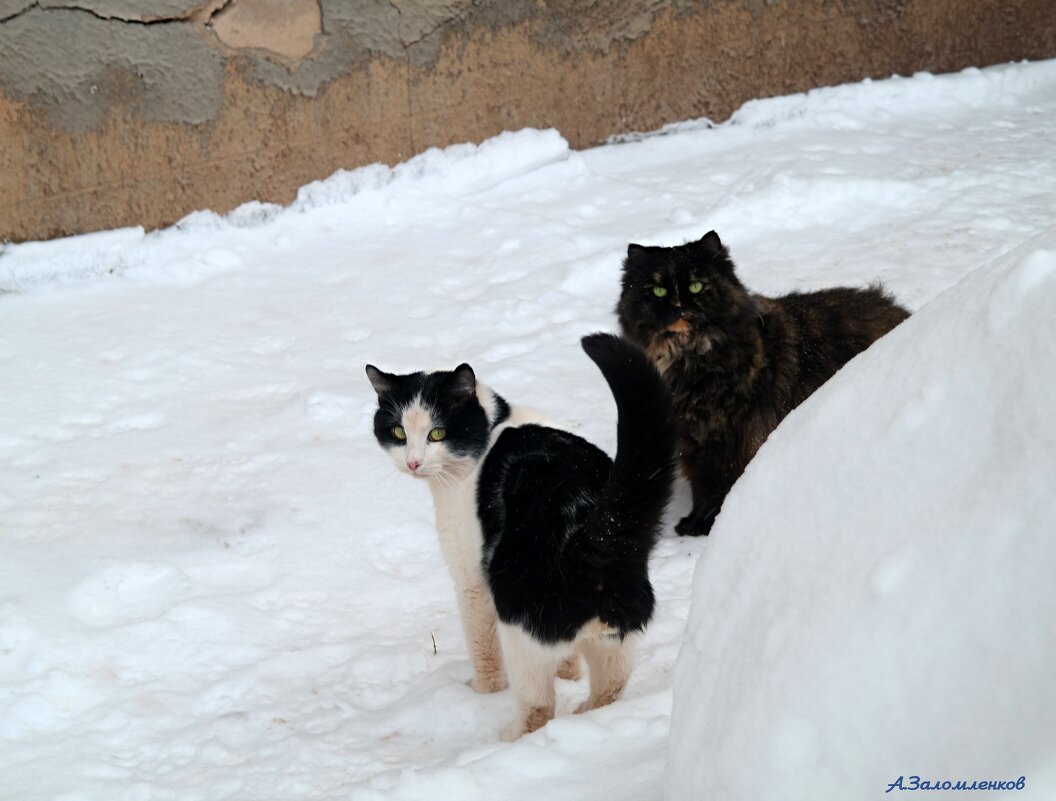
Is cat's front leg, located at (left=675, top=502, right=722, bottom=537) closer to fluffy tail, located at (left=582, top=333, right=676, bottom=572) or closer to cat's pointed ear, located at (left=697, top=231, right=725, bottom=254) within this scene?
cat's pointed ear, located at (left=697, top=231, right=725, bottom=254)

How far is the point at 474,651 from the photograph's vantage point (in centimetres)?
316

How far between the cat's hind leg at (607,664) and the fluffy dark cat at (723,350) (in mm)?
1153

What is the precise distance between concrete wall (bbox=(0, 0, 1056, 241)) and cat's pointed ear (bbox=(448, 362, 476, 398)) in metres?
3.25

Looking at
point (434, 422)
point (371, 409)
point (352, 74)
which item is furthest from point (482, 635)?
point (352, 74)

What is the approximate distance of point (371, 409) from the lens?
468 cm

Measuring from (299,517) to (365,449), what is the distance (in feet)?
1.62

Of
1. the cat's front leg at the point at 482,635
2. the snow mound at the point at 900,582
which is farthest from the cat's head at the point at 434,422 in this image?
the snow mound at the point at 900,582

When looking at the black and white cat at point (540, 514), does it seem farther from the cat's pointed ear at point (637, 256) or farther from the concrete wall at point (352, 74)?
the concrete wall at point (352, 74)

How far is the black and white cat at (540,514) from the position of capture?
8.41 ft

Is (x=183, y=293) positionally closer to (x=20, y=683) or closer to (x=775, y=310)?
(x=20, y=683)

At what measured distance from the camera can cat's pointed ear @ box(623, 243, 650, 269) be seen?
3.94 m

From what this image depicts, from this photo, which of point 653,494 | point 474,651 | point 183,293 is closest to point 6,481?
point 183,293

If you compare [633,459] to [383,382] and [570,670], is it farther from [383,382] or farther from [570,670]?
[383,382]

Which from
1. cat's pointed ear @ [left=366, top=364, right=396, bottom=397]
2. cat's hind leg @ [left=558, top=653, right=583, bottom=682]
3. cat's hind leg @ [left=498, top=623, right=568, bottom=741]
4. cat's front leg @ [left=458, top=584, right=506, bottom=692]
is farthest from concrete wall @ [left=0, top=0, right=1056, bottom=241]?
cat's hind leg @ [left=498, top=623, right=568, bottom=741]
